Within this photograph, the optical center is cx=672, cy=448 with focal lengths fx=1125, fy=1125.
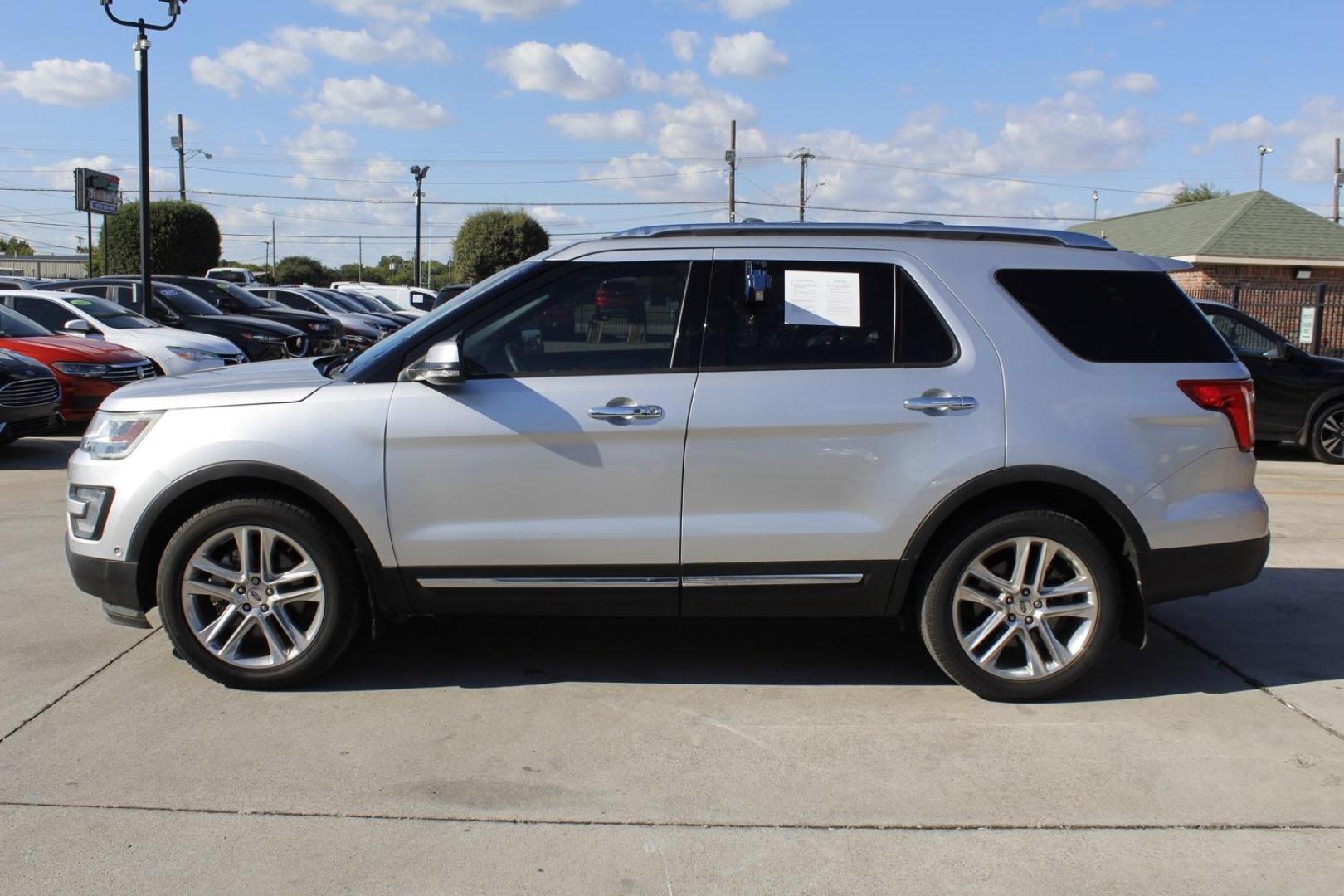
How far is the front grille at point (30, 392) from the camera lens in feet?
34.3

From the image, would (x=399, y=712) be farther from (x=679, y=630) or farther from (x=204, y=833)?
(x=679, y=630)

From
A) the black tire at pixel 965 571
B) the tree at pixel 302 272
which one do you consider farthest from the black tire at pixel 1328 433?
the tree at pixel 302 272

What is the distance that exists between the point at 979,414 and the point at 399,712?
2.60m

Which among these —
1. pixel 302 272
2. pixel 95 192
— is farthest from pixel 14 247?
pixel 95 192

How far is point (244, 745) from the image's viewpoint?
13.6 feet

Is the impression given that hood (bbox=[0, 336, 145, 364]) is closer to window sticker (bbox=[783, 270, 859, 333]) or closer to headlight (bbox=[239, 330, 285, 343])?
headlight (bbox=[239, 330, 285, 343])

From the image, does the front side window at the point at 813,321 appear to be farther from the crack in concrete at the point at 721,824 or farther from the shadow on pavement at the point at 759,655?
the crack in concrete at the point at 721,824

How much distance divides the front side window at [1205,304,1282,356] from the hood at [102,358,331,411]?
993 cm

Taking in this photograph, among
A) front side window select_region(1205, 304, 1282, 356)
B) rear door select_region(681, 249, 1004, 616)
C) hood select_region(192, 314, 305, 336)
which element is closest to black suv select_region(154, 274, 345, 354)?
hood select_region(192, 314, 305, 336)

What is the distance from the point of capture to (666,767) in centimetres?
402

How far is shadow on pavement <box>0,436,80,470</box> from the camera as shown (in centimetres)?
1077

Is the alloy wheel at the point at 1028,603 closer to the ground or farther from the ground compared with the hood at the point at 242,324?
closer to the ground

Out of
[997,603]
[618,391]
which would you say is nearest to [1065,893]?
[997,603]

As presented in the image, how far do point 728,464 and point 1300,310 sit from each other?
18.1m
